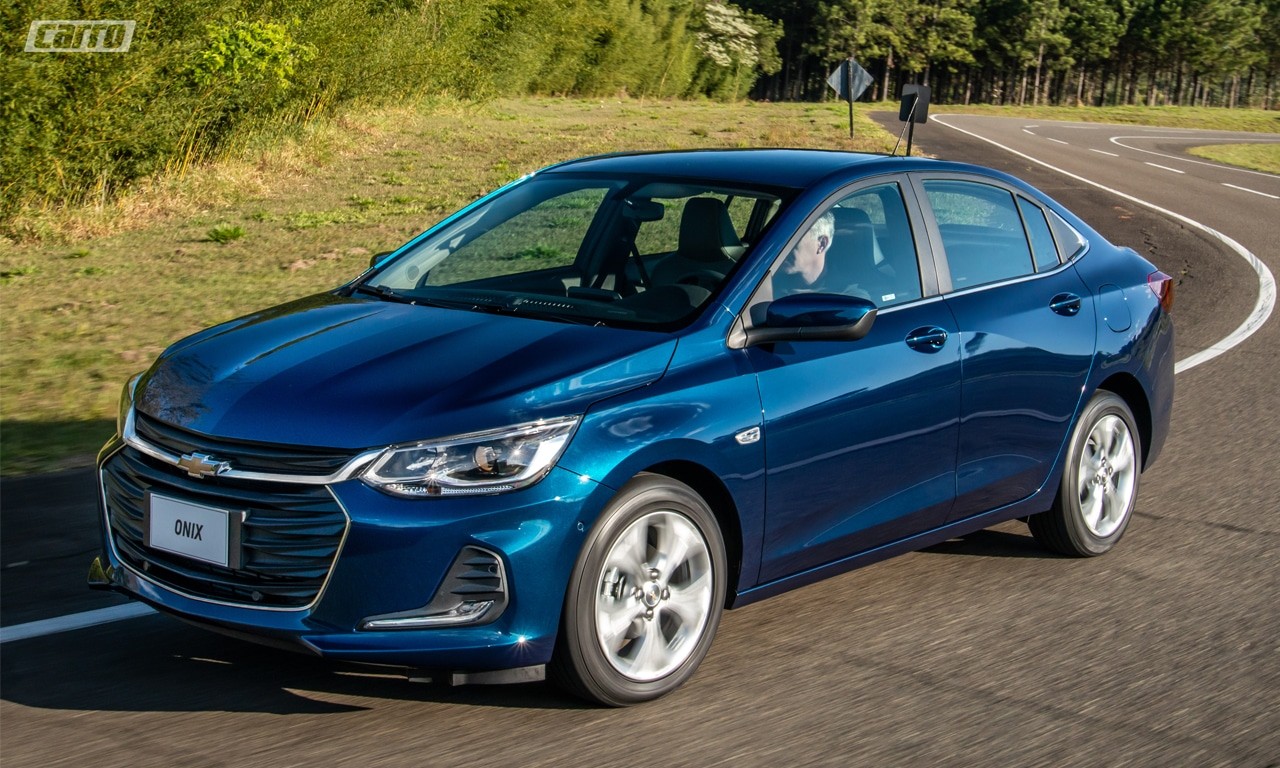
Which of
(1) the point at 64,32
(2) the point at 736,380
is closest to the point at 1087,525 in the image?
(2) the point at 736,380

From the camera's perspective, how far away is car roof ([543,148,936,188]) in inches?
207

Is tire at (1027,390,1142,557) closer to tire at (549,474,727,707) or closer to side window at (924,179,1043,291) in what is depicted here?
side window at (924,179,1043,291)

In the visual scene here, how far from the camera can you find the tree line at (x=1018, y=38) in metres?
101

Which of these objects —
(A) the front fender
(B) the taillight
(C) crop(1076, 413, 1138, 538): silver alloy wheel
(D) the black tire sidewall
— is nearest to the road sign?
(B) the taillight

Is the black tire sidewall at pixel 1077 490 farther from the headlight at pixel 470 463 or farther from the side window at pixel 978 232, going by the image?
the headlight at pixel 470 463

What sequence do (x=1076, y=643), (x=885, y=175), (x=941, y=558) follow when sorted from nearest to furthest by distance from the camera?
(x=1076, y=643) → (x=885, y=175) → (x=941, y=558)

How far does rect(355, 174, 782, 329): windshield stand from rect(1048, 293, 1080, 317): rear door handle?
1410 mm

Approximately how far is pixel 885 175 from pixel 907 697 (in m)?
2.02

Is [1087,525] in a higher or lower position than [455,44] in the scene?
lower

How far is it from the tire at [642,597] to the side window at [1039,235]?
233 cm

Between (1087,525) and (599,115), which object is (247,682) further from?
(599,115)

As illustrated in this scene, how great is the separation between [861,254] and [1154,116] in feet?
230

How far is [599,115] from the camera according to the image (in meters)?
41.6

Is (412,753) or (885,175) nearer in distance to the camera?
(412,753)
